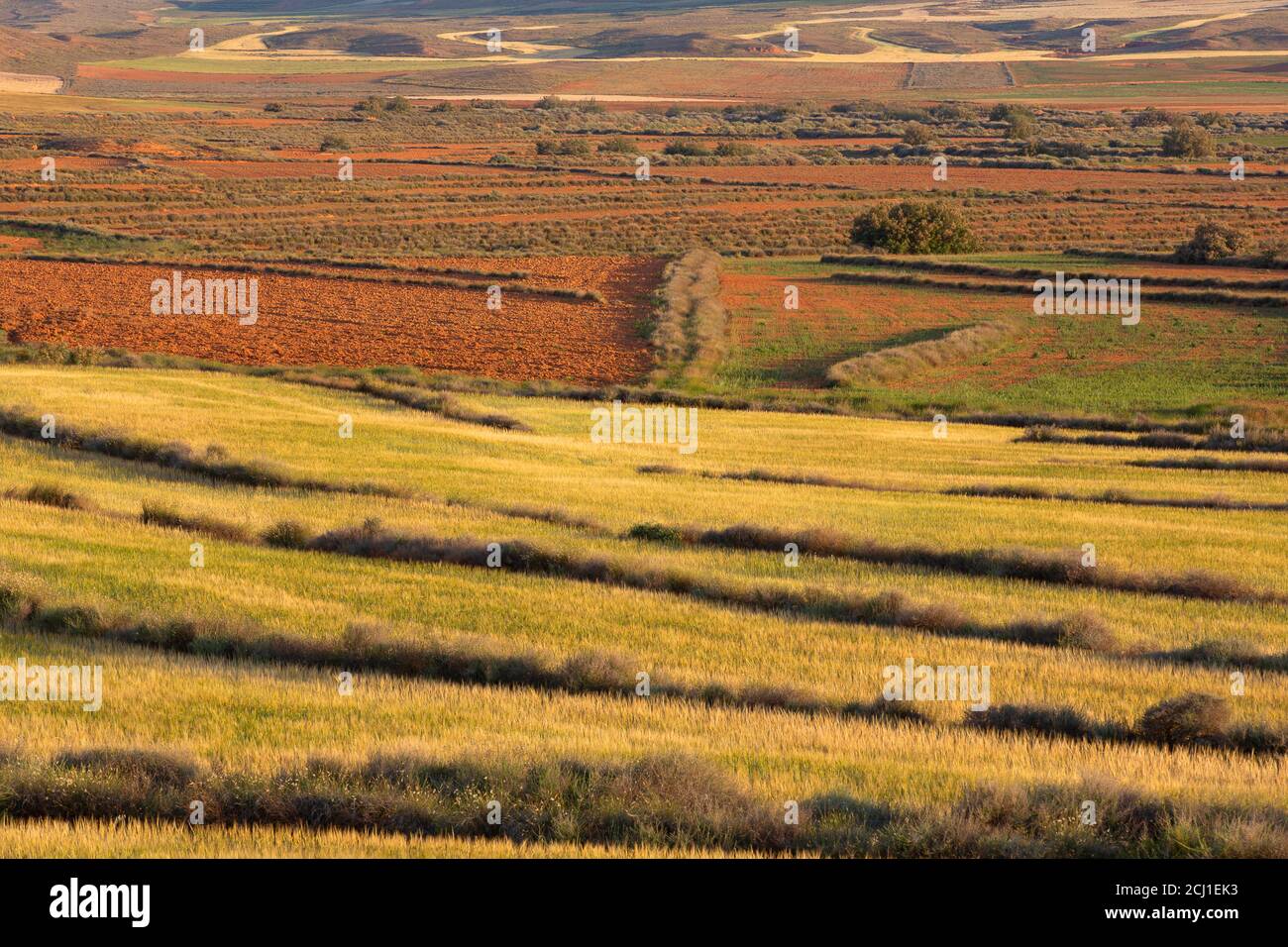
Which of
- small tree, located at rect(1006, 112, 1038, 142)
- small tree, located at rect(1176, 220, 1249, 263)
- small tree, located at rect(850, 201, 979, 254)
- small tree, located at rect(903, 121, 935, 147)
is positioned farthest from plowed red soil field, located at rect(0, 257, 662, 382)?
small tree, located at rect(1006, 112, 1038, 142)

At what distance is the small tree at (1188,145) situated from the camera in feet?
408

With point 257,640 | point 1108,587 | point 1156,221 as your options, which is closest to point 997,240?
point 1156,221

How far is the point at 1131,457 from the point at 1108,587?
41.1 ft

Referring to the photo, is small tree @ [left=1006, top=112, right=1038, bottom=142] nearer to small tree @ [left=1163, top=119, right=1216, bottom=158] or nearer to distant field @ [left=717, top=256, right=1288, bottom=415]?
small tree @ [left=1163, top=119, right=1216, bottom=158]

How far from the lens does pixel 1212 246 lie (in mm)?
66750

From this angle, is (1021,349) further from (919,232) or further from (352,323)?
(919,232)

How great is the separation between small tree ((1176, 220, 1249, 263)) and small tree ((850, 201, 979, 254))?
1136 centimetres

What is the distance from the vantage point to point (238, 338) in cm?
4747

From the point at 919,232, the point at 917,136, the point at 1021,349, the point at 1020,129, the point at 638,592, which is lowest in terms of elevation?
the point at 638,592

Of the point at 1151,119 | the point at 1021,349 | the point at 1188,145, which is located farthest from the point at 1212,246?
the point at 1151,119

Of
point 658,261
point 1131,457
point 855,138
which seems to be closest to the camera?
point 1131,457

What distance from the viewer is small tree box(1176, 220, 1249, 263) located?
219ft

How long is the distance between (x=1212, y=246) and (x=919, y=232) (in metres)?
14.5
